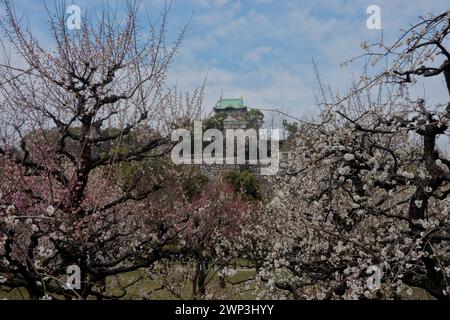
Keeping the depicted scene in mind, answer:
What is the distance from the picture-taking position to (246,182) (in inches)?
656

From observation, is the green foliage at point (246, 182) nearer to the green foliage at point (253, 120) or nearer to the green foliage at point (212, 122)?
the green foliage at point (253, 120)

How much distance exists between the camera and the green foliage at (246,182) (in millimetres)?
16438

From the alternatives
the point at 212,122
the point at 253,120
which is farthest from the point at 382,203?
the point at 253,120

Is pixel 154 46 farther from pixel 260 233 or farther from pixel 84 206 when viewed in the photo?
pixel 260 233

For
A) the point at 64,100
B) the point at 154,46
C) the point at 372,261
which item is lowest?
the point at 372,261

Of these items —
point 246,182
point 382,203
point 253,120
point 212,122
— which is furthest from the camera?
point 246,182

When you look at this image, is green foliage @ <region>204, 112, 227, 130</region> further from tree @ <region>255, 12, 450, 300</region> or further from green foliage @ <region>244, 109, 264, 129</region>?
tree @ <region>255, 12, 450, 300</region>

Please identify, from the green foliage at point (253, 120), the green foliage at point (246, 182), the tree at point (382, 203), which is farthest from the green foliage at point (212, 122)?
the green foliage at point (246, 182)

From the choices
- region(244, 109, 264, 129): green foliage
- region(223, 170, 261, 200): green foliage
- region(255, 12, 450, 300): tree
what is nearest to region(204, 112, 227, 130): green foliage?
region(244, 109, 264, 129): green foliage

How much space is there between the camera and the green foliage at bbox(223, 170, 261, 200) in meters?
16.4

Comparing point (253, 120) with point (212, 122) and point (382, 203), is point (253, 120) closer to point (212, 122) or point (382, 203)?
point (212, 122)
